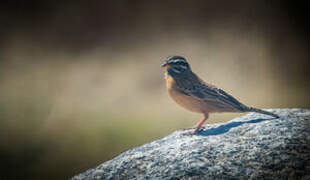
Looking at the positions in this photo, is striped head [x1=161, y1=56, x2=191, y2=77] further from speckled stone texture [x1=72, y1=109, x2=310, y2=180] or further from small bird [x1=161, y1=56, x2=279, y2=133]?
speckled stone texture [x1=72, y1=109, x2=310, y2=180]

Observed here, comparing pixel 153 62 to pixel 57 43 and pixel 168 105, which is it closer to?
pixel 168 105

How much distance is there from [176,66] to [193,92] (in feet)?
2.20

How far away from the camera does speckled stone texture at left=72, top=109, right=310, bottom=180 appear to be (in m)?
5.88

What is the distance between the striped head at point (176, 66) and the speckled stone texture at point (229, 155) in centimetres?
156

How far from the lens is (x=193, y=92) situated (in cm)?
801

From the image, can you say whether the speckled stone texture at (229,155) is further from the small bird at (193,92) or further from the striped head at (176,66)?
the striped head at (176,66)

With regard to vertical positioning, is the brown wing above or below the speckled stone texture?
above

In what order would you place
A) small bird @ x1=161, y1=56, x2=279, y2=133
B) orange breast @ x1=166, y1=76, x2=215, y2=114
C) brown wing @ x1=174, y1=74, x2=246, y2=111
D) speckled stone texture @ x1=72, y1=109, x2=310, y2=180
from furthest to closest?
orange breast @ x1=166, y1=76, x2=215, y2=114, small bird @ x1=161, y1=56, x2=279, y2=133, brown wing @ x1=174, y1=74, x2=246, y2=111, speckled stone texture @ x1=72, y1=109, x2=310, y2=180

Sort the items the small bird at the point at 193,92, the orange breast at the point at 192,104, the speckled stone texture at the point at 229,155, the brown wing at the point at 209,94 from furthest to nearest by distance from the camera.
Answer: the orange breast at the point at 192,104, the small bird at the point at 193,92, the brown wing at the point at 209,94, the speckled stone texture at the point at 229,155

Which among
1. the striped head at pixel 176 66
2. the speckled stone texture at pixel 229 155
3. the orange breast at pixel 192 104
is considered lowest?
the speckled stone texture at pixel 229 155

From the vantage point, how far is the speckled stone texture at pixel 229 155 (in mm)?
5875

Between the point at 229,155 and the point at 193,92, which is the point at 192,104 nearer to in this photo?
the point at 193,92

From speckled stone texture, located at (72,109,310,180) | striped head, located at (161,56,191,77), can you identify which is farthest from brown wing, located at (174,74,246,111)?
speckled stone texture, located at (72,109,310,180)

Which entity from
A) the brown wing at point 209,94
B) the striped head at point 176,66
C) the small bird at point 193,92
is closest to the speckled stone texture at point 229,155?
the brown wing at point 209,94
